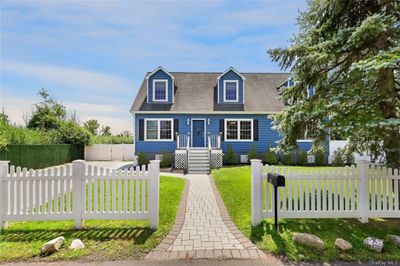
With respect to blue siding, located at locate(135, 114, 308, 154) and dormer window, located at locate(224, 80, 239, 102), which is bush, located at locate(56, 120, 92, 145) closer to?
blue siding, located at locate(135, 114, 308, 154)

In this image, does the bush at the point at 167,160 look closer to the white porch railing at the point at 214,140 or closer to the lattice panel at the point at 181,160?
the lattice panel at the point at 181,160

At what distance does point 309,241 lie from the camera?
3.92 meters

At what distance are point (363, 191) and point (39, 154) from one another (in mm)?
16316

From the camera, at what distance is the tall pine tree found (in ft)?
16.9

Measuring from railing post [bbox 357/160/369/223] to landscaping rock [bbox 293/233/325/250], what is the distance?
1.65 m

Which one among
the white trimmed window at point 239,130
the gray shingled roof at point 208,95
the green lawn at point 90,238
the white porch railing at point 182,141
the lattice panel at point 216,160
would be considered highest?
A: the gray shingled roof at point 208,95

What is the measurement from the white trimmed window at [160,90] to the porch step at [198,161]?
15.3ft

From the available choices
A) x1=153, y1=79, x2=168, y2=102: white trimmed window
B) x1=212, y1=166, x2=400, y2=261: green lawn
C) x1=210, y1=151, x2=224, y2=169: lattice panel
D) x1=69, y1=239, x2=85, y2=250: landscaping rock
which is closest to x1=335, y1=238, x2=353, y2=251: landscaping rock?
x1=212, y1=166, x2=400, y2=261: green lawn

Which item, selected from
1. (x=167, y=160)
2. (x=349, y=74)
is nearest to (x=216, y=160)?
(x=167, y=160)

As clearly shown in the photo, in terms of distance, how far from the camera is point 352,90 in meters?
5.87

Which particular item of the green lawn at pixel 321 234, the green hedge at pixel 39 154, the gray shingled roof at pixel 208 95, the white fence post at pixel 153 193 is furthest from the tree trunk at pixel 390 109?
the green hedge at pixel 39 154

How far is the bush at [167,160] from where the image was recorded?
15.9 meters

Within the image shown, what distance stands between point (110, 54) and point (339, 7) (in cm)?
1002

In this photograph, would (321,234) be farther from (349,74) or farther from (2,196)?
(2,196)
